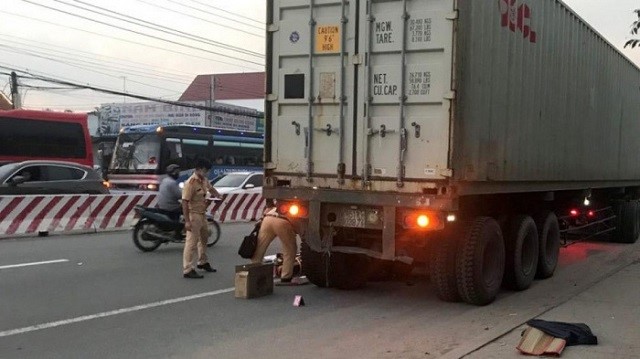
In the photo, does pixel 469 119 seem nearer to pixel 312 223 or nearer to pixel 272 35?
pixel 312 223

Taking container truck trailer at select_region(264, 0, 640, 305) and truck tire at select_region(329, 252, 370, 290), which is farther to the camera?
truck tire at select_region(329, 252, 370, 290)

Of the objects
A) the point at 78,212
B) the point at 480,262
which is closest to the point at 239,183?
the point at 78,212

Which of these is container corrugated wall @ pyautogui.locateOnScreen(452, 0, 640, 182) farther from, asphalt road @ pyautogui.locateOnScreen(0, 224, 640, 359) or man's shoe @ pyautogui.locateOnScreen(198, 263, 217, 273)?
man's shoe @ pyautogui.locateOnScreen(198, 263, 217, 273)

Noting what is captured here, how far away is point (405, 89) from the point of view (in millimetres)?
6941

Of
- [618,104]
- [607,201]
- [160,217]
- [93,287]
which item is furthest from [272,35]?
[607,201]

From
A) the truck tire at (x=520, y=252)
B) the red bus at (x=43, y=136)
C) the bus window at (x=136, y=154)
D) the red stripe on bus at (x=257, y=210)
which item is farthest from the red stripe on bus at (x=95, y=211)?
the truck tire at (x=520, y=252)

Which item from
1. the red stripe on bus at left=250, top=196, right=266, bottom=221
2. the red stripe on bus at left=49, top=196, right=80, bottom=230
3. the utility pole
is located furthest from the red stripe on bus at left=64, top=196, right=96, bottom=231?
the utility pole

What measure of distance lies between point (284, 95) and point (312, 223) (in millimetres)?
1604

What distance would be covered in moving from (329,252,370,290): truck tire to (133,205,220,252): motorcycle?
404 centimetres

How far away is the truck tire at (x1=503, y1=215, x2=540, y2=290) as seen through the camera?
27.2 feet

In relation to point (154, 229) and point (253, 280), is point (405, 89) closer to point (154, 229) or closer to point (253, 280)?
point (253, 280)

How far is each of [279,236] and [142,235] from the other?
4016 millimetres

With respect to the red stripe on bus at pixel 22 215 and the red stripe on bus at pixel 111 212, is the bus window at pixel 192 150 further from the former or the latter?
the red stripe on bus at pixel 22 215

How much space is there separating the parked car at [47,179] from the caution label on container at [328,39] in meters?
9.28
